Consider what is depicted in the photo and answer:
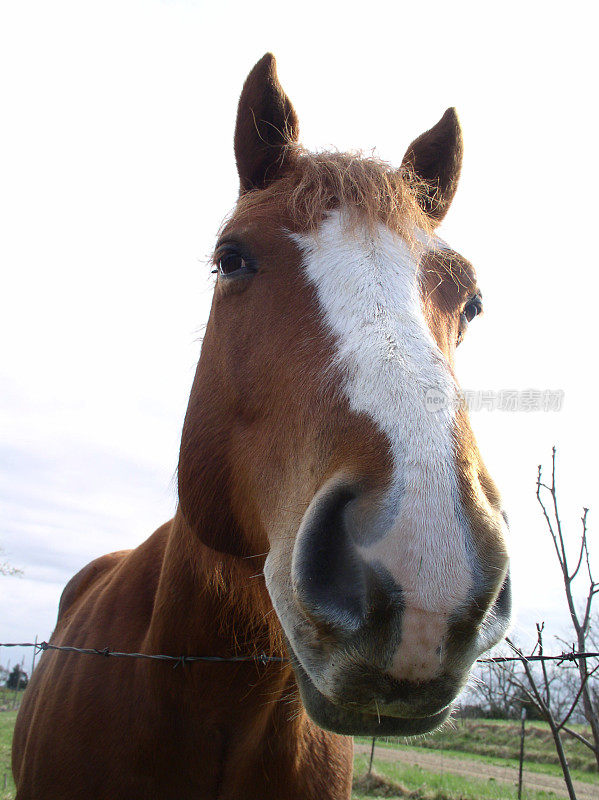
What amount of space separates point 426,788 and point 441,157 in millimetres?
15286

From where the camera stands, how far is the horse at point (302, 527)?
129 cm

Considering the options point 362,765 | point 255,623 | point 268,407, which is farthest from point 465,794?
point 268,407

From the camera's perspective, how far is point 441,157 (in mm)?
3324

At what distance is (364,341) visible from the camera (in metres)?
1.70

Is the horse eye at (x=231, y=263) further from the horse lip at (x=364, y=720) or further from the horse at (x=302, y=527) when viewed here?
the horse lip at (x=364, y=720)

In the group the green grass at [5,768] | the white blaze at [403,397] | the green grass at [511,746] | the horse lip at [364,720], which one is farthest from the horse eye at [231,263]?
the green grass at [511,746]

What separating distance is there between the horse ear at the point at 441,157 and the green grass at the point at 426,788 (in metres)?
12.7

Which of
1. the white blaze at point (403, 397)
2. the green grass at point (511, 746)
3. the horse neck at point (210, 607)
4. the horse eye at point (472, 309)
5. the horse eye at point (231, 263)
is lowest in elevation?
the green grass at point (511, 746)

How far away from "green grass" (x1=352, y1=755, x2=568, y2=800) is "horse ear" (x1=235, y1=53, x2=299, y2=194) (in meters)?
13.0

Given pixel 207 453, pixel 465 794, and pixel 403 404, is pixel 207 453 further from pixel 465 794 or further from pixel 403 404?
pixel 465 794

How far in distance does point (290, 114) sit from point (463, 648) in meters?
2.79

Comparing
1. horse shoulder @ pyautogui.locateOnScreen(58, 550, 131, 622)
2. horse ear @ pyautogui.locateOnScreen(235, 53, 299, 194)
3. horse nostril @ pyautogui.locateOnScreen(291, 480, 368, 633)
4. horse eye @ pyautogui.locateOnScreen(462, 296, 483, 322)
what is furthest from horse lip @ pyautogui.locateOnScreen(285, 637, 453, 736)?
horse shoulder @ pyautogui.locateOnScreen(58, 550, 131, 622)

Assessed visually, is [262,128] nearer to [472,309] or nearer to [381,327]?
[472,309]

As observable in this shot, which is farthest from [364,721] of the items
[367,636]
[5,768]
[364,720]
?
[5,768]
